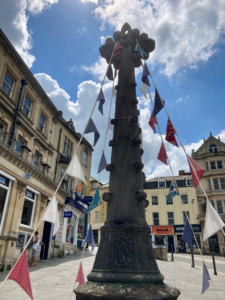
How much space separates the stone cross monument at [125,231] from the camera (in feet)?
9.08

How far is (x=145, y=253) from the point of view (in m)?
3.20

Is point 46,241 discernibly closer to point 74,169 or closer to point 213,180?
point 74,169

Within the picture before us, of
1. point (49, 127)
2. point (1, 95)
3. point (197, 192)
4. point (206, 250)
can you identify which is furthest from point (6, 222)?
point (197, 192)

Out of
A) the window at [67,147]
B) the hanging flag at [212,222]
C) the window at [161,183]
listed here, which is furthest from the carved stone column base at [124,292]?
the window at [161,183]

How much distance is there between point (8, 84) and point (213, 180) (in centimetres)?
2877

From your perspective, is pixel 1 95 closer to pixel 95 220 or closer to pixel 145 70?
pixel 145 70

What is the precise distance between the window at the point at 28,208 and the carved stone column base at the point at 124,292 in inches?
442

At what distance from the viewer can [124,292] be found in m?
2.62

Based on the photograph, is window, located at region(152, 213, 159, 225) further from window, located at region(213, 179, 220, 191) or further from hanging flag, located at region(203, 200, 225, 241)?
hanging flag, located at region(203, 200, 225, 241)

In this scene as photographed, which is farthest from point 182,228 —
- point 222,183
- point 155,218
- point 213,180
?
point 222,183

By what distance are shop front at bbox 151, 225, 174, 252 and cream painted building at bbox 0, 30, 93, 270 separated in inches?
646

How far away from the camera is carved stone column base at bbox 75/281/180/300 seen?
2592 millimetres

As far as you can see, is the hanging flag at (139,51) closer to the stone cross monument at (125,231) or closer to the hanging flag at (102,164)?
the stone cross monument at (125,231)

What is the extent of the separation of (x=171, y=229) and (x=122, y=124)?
32093mm
